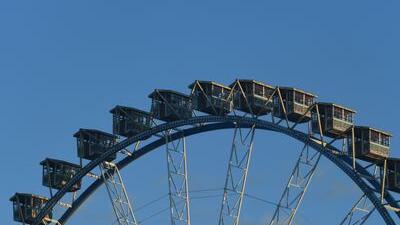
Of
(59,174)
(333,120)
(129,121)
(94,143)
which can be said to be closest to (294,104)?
(333,120)

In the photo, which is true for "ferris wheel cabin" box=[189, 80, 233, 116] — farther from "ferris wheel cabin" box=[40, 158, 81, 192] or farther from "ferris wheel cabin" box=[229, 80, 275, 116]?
"ferris wheel cabin" box=[40, 158, 81, 192]

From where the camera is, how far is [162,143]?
12325cm

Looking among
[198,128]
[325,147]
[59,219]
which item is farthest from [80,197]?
[325,147]

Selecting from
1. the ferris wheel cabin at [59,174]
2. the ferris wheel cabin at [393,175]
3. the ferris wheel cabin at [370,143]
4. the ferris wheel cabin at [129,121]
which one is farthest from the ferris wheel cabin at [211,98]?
the ferris wheel cabin at [59,174]

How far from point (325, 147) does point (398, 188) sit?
5456 millimetres

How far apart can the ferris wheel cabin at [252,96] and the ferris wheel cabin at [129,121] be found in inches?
370

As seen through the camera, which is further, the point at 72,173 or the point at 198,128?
the point at 72,173

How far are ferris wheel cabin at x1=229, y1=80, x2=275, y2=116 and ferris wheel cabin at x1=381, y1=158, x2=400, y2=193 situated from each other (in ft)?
33.9

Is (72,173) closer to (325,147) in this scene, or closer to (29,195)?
(29,195)

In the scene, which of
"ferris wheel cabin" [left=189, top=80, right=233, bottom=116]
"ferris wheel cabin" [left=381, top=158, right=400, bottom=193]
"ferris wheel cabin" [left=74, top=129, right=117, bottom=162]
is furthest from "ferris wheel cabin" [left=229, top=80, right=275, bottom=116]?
"ferris wheel cabin" [left=74, top=129, right=117, bottom=162]

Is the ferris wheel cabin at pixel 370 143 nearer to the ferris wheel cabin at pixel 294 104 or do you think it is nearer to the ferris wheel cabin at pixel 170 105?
the ferris wheel cabin at pixel 294 104

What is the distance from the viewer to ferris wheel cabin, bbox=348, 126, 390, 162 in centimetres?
11069

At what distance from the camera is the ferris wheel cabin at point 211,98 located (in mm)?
118125

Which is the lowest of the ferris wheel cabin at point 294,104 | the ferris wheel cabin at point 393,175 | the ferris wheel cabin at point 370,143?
the ferris wheel cabin at point 393,175
